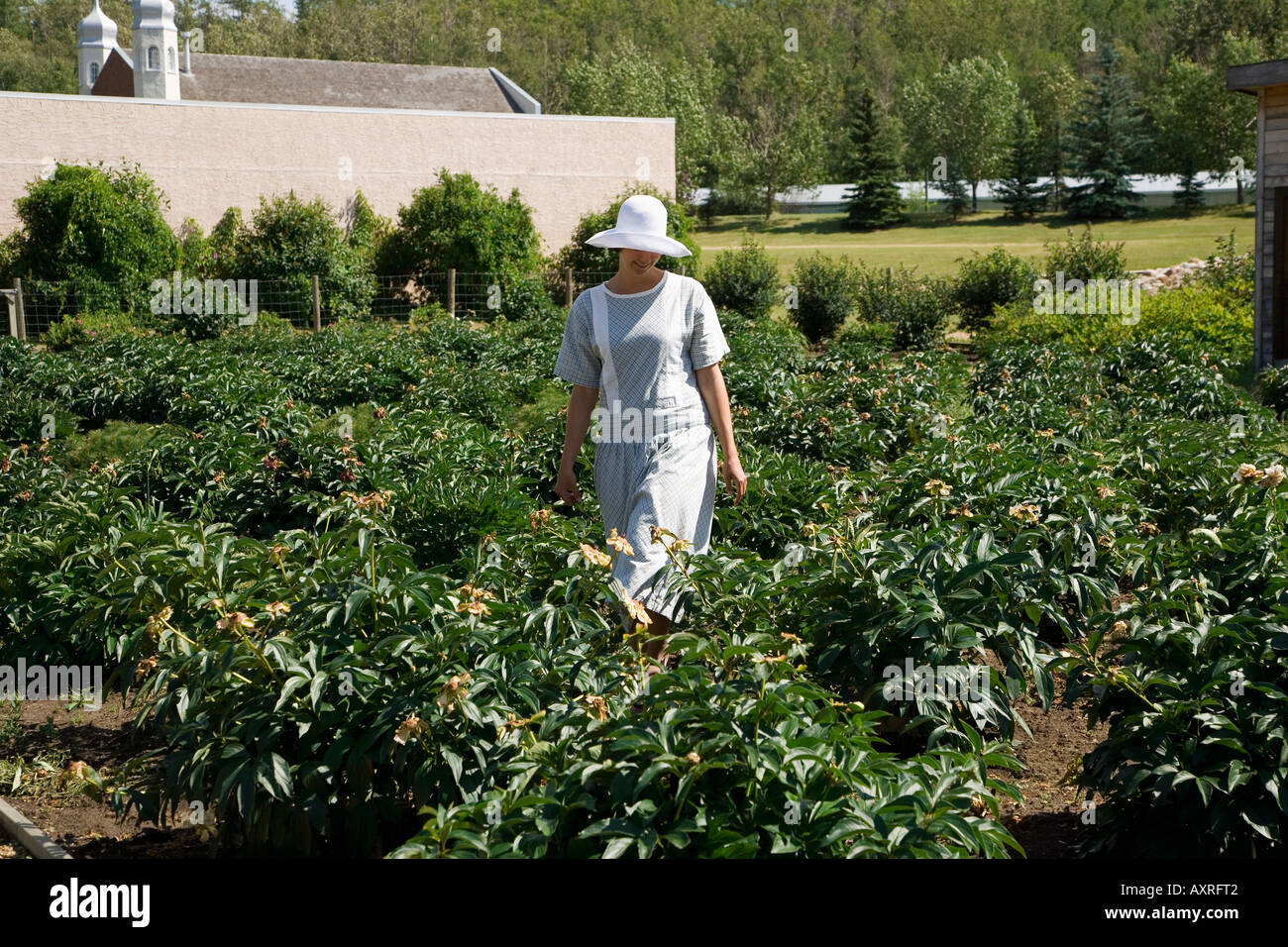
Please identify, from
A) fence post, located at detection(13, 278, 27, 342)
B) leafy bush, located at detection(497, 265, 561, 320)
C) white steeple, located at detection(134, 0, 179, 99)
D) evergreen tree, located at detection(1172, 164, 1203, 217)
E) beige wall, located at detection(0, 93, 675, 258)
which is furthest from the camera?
evergreen tree, located at detection(1172, 164, 1203, 217)

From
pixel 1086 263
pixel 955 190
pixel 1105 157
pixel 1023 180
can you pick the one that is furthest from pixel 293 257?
pixel 955 190

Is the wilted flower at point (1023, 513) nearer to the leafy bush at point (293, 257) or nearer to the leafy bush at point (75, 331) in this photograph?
the leafy bush at point (75, 331)

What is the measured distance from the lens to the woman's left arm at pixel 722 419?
15.3ft

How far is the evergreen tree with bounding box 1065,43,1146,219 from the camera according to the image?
4722 centimetres

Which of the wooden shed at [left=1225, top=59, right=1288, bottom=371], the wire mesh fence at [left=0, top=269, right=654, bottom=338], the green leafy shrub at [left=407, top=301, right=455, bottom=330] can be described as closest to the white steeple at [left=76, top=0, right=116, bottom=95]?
the wire mesh fence at [left=0, top=269, right=654, bottom=338]

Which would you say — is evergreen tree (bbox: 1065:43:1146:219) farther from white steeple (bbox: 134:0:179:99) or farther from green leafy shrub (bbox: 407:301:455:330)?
green leafy shrub (bbox: 407:301:455:330)

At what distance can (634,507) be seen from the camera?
14.9 feet

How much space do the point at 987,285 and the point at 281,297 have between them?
38.4 feet

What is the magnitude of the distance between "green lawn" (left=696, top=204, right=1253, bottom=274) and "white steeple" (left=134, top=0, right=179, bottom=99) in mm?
15480

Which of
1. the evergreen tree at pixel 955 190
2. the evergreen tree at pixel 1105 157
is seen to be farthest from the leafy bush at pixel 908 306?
the evergreen tree at pixel 955 190

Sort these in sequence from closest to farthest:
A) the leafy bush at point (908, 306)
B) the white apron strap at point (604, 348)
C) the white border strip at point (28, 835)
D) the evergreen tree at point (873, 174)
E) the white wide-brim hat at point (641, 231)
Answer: the white border strip at point (28, 835), the white wide-brim hat at point (641, 231), the white apron strap at point (604, 348), the leafy bush at point (908, 306), the evergreen tree at point (873, 174)

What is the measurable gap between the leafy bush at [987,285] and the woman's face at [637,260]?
1513cm

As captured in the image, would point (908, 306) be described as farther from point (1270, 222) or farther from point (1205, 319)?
point (1270, 222)

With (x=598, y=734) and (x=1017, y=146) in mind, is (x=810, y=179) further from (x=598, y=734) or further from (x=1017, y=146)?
(x=598, y=734)
